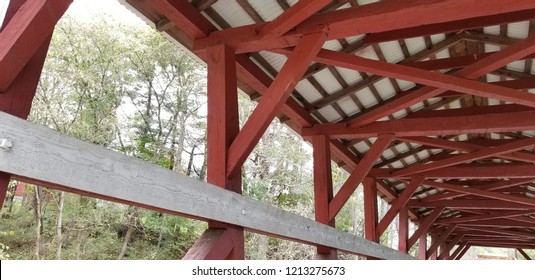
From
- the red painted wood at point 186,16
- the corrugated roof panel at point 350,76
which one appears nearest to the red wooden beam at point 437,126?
the corrugated roof panel at point 350,76

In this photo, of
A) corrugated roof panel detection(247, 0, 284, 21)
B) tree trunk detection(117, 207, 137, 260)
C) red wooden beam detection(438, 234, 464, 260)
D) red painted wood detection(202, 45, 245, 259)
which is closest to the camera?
red painted wood detection(202, 45, 245, 259)

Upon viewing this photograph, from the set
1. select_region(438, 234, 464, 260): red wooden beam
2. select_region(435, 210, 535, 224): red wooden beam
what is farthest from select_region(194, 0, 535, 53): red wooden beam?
Answer: select_region(438, 234, 464, 260): red wooden beam

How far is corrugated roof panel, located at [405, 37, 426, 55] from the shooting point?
530 cm

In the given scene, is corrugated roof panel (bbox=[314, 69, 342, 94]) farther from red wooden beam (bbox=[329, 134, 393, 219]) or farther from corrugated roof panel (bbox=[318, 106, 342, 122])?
red wooden beam (bbox=[329, 134, 393, 219])

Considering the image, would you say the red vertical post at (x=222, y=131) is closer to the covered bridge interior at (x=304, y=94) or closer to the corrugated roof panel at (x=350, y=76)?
the covered bridge interior at (x=304, y=94)

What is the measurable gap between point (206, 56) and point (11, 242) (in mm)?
12862

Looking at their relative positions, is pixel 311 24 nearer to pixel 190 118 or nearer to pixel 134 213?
pixel 134 213

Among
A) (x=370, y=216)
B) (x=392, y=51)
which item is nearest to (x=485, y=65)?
(x=392, y=51)

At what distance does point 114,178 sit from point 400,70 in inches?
111

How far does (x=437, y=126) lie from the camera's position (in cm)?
529

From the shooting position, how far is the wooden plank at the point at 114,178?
1.74 meters

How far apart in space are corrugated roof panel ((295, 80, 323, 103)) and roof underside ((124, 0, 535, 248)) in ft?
0.05

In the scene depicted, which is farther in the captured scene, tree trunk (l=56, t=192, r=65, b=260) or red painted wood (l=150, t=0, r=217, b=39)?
tree trunk (l=56, t=192, r=65, b=260)
